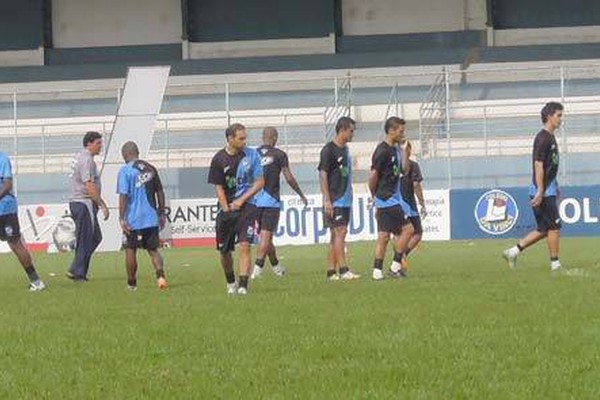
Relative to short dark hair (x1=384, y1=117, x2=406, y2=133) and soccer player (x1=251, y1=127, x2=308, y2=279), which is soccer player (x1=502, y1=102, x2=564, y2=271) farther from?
soccer player (x1=251, y1=127, x2=308, y2=279)

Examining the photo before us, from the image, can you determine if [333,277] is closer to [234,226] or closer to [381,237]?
[381,237]

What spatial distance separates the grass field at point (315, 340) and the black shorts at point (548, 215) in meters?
0.67

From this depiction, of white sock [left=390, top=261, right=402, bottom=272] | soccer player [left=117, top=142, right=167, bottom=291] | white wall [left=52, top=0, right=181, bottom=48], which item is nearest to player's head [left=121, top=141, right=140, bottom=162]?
soccer player [left=117, top=142, right=167, bottom=291]

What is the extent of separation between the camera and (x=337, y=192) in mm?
16906

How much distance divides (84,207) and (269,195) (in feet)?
8.41

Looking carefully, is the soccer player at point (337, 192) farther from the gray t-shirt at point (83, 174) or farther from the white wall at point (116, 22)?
the white wall at point (116, 22)

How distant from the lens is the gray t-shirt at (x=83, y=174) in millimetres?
18016

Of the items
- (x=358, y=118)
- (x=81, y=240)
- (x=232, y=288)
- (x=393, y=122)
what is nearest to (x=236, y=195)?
(x=232, y=288)

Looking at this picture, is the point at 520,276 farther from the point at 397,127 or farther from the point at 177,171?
the point at 177,171

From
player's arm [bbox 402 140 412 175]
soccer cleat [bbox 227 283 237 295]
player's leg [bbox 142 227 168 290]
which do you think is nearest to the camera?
soccer cleat [bbox 227 283 237 295]

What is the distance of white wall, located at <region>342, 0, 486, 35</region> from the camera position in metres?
45.2

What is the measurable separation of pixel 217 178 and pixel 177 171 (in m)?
23.2

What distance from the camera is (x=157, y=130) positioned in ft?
128

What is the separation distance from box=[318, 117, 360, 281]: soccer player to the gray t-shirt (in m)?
3.19
